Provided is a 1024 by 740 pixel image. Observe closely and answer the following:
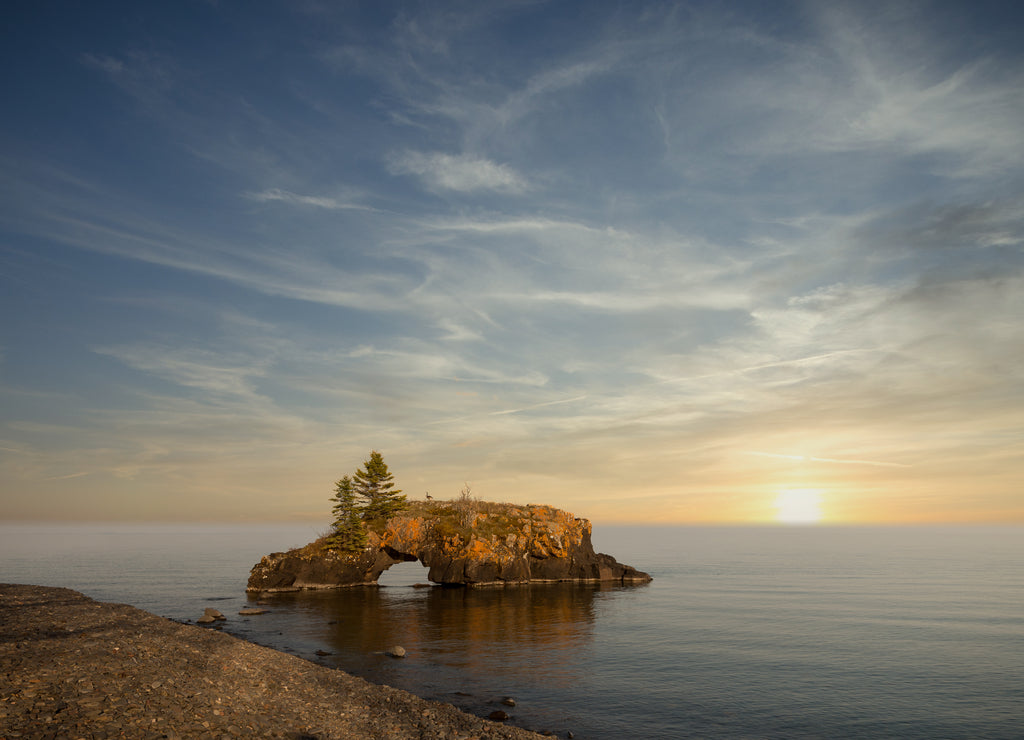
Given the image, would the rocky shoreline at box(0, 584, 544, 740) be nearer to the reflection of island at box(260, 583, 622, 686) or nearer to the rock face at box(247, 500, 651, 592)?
the reflection of island at box(260, 583, 622, 686)

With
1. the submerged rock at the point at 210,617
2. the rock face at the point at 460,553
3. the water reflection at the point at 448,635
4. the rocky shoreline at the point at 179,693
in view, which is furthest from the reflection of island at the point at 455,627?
the rocky shoreline at the point at 179,693

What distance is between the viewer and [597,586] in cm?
9156

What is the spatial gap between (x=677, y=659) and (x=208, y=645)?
109 ft

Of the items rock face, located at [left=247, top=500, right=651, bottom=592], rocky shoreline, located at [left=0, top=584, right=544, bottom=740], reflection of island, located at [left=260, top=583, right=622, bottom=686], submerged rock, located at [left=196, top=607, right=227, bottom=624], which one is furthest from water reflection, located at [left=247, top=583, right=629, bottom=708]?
rocky shoreline, located at [left=0, top=584, right=544, bottom=740]

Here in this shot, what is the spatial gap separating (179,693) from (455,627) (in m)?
35.0

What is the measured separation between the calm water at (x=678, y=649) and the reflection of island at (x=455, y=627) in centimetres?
26

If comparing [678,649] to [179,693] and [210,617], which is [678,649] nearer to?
[179,693]

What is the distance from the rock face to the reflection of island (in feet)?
14.4

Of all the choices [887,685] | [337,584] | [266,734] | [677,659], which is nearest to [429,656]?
[677,659]

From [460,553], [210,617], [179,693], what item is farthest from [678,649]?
[460,553]

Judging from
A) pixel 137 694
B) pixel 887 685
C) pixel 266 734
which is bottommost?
pixel 887 685

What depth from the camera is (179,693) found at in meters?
23.5

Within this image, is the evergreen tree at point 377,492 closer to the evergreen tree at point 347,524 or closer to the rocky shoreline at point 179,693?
the evergreen tree at point 347,524

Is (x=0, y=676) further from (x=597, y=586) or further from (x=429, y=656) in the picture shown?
(x=597, y=586)
